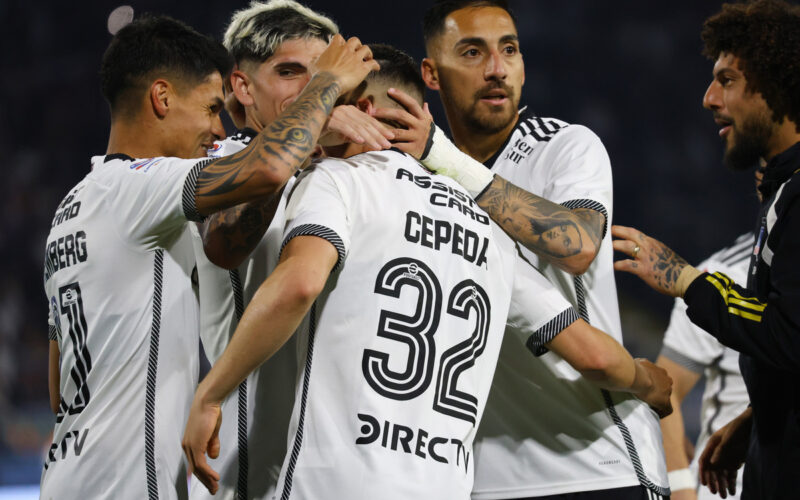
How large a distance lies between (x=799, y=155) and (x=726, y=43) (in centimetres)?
47

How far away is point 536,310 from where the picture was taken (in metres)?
1.95

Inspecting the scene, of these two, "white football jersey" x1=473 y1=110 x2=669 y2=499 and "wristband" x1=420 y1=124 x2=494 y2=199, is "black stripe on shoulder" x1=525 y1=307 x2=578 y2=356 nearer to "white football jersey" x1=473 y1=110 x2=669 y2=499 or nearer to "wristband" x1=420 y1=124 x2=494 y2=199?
"white football jersey" x1=473 y1=110 x2=669 y2=499

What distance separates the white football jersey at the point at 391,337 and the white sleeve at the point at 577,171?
1.53 ft

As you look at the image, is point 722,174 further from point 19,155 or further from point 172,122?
point 19,155

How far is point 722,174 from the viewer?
7859 mm

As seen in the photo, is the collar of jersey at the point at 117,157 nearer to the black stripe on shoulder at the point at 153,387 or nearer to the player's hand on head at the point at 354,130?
the black stripe on shoulder at the point at 153,387

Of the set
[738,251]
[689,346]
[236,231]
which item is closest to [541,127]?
[236,231]

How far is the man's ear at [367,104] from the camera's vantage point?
6.44 ft

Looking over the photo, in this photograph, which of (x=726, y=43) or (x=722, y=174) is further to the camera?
(x=722, y=174)

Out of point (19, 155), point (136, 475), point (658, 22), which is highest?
point (658, 22)

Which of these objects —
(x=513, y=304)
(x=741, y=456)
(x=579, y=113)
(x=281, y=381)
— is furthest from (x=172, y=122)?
(x=579, y=113)

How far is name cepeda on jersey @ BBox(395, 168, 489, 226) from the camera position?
1793 mm

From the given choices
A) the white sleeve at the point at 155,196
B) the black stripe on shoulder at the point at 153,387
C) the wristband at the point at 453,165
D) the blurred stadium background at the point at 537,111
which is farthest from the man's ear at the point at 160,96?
the blurred stadium background at the point at 537,111

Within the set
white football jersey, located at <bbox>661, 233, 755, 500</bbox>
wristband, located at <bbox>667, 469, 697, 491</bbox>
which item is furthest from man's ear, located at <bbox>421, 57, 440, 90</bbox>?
wristband, located at <bbox>667, 469, 697, 491</bbox>
